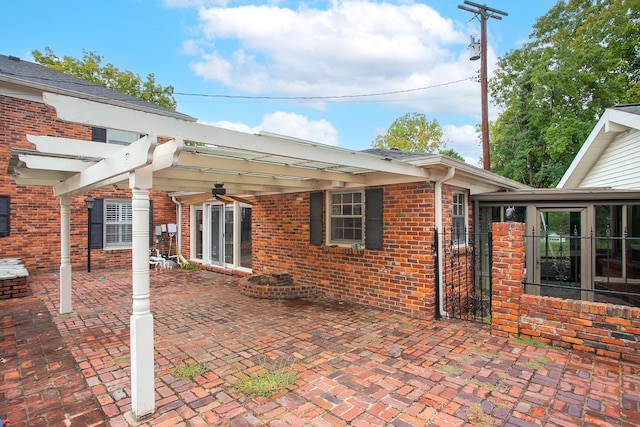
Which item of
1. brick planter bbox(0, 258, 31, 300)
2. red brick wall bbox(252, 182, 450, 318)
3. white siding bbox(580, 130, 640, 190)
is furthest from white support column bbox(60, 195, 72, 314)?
white siding bbox(580, 130, 640, 190)

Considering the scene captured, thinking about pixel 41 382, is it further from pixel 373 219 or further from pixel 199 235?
pixel 199 235

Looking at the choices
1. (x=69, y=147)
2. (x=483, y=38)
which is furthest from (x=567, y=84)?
(x=69, y=147)

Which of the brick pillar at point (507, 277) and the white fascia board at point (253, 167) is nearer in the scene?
the white fascia board at point (253, 167)

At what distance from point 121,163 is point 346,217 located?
429 cm

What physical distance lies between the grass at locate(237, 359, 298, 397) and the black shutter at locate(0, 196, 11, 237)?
9.56 m

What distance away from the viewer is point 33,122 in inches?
361

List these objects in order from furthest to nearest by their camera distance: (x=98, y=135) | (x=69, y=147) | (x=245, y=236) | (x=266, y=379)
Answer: (x=98, y=135) < (x=245, y=236) < (x=266, y=379) < (x=69, y=147)

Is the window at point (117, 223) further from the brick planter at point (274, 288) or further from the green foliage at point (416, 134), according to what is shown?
the green foliage at point (416, 134)

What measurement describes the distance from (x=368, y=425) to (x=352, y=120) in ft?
68.3

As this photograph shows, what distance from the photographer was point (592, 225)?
5988mm

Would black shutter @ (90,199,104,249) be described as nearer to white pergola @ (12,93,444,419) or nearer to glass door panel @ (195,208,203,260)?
glass door panel @ (195,208,203,260)

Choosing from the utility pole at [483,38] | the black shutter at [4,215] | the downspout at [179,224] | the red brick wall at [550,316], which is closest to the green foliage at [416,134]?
the utility pole at [483,38]

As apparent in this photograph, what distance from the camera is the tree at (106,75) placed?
49.9 feet

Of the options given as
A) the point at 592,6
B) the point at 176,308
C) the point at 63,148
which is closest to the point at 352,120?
the point at 592,6
